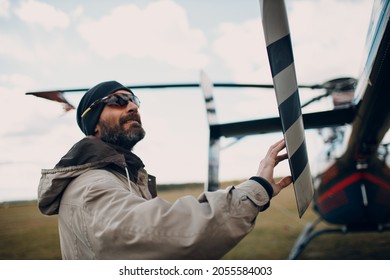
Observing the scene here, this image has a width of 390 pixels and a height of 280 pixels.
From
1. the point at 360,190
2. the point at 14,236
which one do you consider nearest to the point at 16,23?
the point at 14,236

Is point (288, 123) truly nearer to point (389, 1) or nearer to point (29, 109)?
point (389, 1)

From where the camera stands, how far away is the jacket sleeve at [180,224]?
69 centimetres

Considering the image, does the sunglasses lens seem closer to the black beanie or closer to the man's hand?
the black beanie

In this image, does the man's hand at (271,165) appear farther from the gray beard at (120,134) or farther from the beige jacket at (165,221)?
the gray beard at (120,134)

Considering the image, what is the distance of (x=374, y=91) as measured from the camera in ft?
5.01

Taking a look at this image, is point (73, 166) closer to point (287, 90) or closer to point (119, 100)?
point (119, 100)

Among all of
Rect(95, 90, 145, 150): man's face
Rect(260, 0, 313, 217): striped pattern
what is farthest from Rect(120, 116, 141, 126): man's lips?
Rect(260, 0, 313, 217): striped pattern

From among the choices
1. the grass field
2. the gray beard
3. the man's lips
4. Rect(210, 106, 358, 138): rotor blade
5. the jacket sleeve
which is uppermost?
the man's lips

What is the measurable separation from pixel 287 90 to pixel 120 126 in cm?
53

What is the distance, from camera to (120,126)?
118 cm

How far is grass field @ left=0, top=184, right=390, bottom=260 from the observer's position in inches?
68.6

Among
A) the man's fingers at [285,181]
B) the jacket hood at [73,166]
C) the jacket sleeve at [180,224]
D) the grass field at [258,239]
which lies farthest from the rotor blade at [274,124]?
the jacket sleeve at [180,224]

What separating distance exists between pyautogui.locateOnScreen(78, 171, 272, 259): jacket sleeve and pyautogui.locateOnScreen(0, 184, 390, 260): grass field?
65 centimetres
